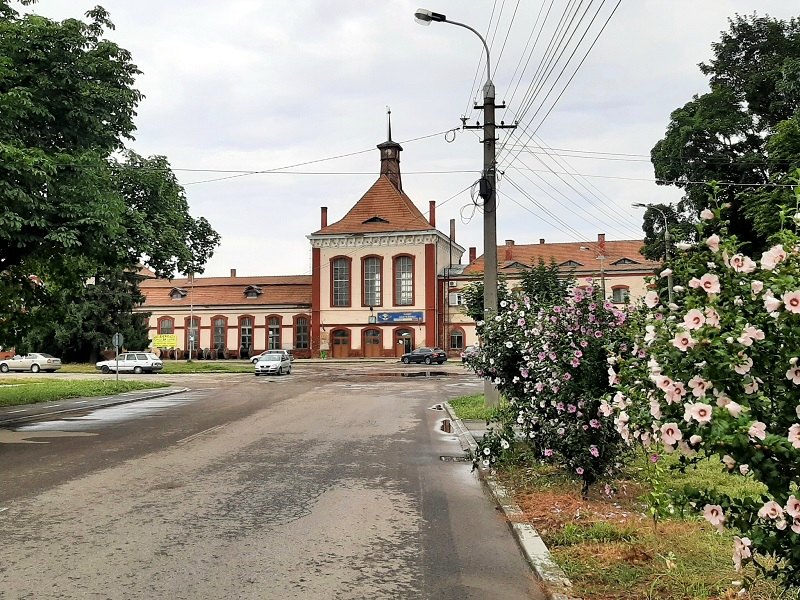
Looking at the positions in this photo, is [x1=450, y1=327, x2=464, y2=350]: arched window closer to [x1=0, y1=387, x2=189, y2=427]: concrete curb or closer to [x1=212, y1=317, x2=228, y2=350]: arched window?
[x1=212, y1=317, x2=228, y2=350]: arched window

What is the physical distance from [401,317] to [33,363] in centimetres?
3103

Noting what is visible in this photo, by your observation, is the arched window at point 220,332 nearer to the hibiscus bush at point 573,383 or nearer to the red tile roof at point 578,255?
the red tile roof at point 578,255

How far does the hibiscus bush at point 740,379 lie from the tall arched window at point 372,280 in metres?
64.1

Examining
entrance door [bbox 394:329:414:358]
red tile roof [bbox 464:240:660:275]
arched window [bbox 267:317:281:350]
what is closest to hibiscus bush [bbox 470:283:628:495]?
red tile roof [bbox 464:240:660:275]

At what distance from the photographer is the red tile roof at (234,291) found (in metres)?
71.9

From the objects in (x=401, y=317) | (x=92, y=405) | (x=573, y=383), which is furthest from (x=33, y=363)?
(x=573, y=383)

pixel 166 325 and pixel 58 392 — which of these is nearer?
pixel 58 392

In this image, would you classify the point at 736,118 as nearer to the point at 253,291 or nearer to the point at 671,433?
the point at 671,433

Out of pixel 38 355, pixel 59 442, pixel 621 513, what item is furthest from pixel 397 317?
pixel 621 513

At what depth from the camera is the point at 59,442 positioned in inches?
507

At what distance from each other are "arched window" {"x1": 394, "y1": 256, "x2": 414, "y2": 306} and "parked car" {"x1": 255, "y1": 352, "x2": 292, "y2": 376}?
77.3 ft

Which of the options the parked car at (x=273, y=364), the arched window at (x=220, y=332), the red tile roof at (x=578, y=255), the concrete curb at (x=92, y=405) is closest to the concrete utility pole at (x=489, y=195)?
the concrete curb at (x=92, y=405)

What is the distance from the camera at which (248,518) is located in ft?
22.9

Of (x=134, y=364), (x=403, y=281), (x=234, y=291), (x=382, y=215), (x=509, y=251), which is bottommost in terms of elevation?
(x=134, y=364)
